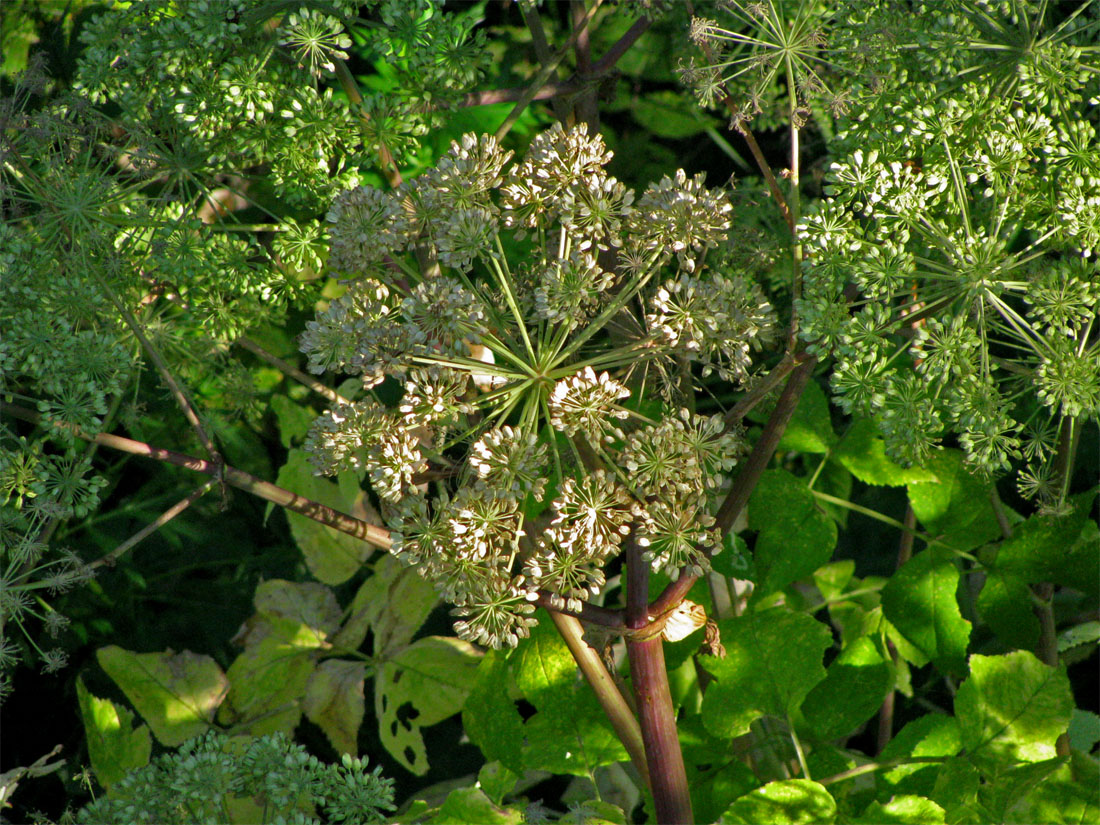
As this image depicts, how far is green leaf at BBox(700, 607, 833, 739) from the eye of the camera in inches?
41.4

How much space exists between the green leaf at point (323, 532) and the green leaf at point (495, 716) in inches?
11.8

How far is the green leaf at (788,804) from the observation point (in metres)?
0.93

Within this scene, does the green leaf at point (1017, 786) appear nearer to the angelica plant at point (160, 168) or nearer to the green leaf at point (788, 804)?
the green leaf at point (788, 804)

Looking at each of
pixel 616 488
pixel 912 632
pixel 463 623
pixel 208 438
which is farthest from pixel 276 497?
pixel 912 632

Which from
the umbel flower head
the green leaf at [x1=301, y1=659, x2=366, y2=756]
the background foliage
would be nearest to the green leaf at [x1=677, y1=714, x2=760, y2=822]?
the background foliage

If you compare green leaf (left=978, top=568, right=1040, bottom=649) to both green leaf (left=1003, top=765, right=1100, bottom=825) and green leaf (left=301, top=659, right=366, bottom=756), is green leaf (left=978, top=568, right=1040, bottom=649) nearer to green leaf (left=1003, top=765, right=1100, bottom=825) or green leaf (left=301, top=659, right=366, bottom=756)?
green leaf (left=1003, top=765, right=1100, bottom=825)

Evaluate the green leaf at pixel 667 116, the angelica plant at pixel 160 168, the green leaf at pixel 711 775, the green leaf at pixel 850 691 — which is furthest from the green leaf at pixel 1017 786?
the green leaf at pixel 667 116

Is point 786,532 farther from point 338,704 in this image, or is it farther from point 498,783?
point 338,704

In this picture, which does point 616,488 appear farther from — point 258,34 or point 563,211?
point 258,34

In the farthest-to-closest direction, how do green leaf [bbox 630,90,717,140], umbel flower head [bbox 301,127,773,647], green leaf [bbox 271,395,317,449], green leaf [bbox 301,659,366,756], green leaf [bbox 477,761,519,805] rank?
green leaf [bbox 630,90,717,140]
green leaf [bbox 271,395,317,449]
green leaf [bbox 301,659,366,756]
green leaf [bbox 477,761,519,805]
umbel flower head [bbox 301,127,773,647]

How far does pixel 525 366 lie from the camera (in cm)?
88

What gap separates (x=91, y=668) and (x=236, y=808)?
470mm

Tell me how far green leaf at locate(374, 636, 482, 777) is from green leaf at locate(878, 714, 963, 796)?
1.77ft

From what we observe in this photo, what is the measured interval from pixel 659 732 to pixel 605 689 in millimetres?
81
